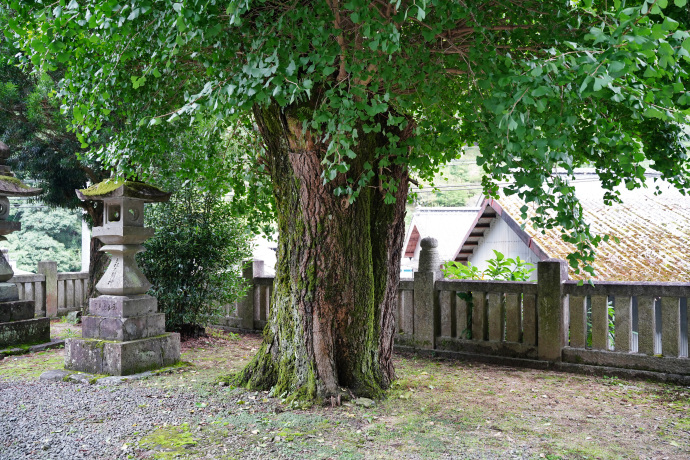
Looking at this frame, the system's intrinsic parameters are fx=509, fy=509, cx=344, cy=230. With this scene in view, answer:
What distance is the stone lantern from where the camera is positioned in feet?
27.6

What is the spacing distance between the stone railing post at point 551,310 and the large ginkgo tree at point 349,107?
1524 millimetres

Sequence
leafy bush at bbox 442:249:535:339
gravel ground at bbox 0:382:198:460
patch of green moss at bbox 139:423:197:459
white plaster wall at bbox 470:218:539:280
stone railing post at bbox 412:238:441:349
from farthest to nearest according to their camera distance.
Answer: white plaster wall at bbox 470:218:539:280 → stone railing post at bbox 412:238:441:349 → leafy bush at bbox 442:249:535:339 → gravel ground at bbox 0:382:198:460 → patch of green moss at bbox 139:423:197:459

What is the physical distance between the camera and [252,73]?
3682 mm

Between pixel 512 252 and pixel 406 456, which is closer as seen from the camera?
pixel 406 456

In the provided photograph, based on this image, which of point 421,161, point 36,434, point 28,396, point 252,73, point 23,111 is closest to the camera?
point 252,73

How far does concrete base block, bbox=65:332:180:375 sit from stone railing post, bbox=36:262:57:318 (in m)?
6.02

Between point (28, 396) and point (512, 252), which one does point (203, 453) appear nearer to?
point (28, 396)

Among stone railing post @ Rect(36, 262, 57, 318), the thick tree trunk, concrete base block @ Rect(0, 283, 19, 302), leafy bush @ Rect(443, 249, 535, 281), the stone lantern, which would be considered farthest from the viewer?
stone railing post @ Rect(36, 262, 57, 318)

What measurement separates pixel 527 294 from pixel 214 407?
4.59 metres

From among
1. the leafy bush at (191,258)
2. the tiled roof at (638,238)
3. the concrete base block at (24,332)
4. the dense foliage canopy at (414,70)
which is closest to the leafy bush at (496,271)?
the tiled roof at (638,238)

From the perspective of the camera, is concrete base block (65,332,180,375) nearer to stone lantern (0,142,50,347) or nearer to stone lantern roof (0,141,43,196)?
stone lantern (0,142,50,347)

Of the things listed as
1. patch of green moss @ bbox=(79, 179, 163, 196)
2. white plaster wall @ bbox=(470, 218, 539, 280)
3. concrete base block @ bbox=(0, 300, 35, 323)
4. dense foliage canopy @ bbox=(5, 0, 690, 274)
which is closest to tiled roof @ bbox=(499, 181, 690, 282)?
white plaster wall @ bbox=(470, 218, 539, 280)

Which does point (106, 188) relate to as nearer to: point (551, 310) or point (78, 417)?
point (78, 417)

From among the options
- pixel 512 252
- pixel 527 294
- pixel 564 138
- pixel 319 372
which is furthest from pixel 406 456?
pixel 512 252
